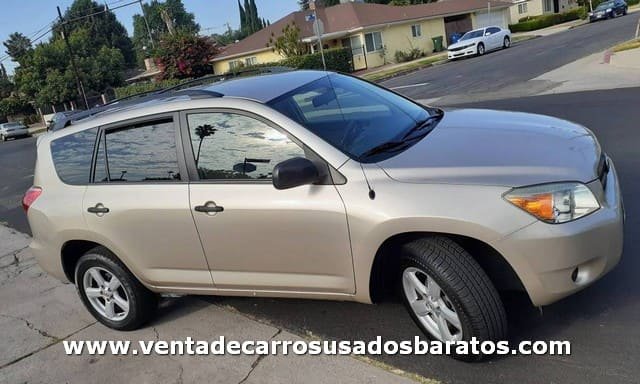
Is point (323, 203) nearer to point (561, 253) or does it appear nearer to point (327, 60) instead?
point (561, 253)

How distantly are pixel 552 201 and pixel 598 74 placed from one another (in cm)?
1164

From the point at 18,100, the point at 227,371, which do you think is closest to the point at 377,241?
the point at 227,371

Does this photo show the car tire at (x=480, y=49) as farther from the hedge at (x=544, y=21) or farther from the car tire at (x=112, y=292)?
Result: the car tire at (x=112, y=292)

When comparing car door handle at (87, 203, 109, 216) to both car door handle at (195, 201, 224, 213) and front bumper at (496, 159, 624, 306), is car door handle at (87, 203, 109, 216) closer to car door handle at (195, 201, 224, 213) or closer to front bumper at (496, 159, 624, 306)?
car door handle at (195, 201, 224, 213)

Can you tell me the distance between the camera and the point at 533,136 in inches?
134

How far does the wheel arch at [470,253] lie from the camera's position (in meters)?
2.98

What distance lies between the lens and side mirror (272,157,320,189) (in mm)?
3004

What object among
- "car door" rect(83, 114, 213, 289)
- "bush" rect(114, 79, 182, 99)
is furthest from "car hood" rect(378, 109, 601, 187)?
"bush" rect(114, 79, 182, 99)

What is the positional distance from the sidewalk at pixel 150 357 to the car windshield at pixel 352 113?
1337 millimetres

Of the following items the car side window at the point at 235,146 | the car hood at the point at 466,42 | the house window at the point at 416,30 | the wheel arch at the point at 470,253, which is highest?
the house window at the point at 416,30

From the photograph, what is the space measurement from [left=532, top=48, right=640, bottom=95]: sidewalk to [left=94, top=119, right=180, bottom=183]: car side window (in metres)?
9.81

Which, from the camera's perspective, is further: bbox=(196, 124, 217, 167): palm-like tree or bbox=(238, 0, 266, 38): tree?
bbox=(238, 0, 266, 38): tree

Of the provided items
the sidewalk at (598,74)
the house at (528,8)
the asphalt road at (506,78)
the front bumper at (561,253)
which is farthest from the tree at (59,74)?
the front bumper at (561,253)

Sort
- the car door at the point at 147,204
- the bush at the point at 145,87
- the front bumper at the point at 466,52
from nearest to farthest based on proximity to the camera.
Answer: the car door at the point at 147,204 → the front bumper at the point at 466,52 → the bush at the point at 145,87
